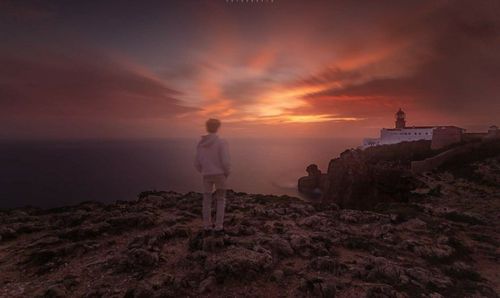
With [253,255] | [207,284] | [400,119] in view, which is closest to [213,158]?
[253,255]

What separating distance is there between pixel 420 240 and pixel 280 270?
7.09 meters

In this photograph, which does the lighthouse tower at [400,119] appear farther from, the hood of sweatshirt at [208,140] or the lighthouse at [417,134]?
the hood of sweatshirt at [208,140]

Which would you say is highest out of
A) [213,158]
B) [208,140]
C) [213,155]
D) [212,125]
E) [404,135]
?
[404,135]

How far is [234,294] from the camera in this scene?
20.5ft

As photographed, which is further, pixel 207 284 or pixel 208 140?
pixel 208 140

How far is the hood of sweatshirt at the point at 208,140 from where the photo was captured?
841 cm

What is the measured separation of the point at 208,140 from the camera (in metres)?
8.45

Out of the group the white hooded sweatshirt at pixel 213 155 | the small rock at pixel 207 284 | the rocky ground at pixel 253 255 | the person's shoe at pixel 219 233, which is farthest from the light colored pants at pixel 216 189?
the small rock at pixel 207 284

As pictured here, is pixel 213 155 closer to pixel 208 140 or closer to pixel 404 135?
pixel 208 140

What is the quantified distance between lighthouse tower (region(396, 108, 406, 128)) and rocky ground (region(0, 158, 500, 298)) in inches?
3148

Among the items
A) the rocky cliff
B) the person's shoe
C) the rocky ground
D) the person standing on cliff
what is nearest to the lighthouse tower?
the rocky cliff

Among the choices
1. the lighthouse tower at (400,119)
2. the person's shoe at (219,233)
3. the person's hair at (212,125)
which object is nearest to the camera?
the person's hair at (212,125)

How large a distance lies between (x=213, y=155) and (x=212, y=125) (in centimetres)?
100

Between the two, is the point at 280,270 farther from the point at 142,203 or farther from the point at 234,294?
the point at 142,203
